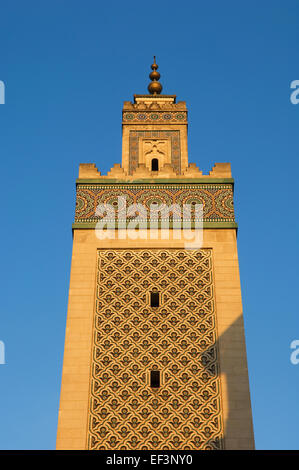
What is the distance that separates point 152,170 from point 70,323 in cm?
344

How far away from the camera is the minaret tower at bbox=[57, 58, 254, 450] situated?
1058cm

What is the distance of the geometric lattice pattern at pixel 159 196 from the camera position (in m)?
12.6

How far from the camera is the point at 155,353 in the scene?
11.2 meters

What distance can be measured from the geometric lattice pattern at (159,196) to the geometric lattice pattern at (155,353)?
80 cm

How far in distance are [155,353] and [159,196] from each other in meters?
2.72

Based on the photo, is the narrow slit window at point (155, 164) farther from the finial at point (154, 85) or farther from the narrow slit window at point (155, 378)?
the narrow slit window at point (155, 378)

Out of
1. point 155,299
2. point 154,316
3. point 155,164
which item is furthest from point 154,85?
point 154,316

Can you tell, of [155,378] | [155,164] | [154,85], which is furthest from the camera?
[154,85]

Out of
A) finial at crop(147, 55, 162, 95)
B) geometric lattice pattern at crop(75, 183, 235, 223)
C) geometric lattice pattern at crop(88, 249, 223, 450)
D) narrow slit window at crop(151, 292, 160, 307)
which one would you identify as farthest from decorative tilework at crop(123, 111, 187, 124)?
narrow slit window at crop(151, 292, 160, 307)

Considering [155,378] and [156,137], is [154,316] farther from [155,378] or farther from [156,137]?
[156,137]

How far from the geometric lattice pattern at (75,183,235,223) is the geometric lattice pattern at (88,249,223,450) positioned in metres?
0.80

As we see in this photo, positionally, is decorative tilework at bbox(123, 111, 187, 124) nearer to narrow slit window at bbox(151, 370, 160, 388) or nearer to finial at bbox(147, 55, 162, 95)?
finial at bbox(147, 55, 162, 95)

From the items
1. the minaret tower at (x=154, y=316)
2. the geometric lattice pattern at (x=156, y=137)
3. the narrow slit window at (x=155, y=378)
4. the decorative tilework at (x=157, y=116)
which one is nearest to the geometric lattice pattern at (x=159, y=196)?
the minaret tower at (x=154, y=316)
